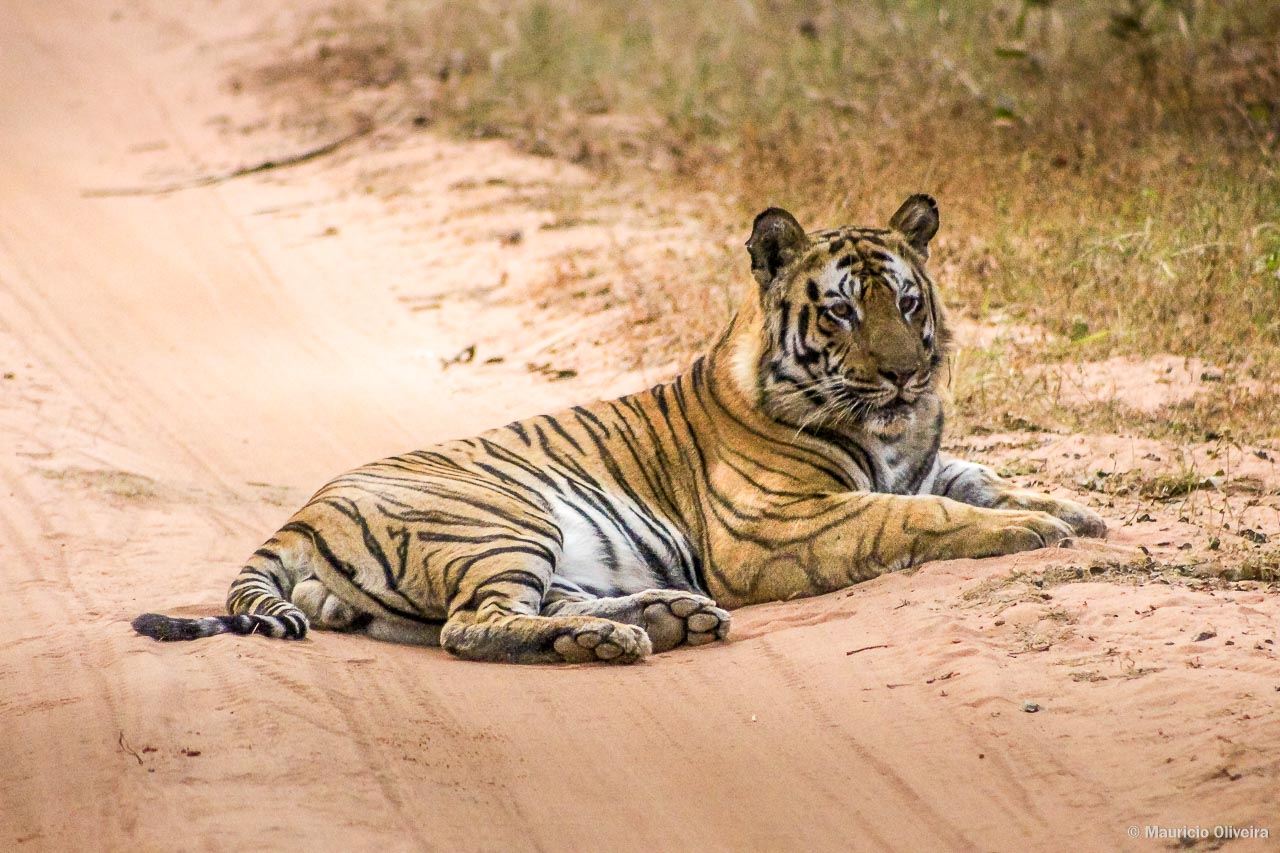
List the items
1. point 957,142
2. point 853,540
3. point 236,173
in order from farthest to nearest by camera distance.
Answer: point 236,173
point 957,142
point 853,540

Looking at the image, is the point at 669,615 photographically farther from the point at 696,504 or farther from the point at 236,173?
the point at 236,173

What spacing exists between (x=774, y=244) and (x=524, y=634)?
1720mm

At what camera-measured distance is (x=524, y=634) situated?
4.35 meters

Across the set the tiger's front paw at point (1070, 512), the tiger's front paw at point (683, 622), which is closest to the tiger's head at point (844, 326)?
the tiger's front paw at point (1070, 512)

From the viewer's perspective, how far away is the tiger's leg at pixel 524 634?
170 inches

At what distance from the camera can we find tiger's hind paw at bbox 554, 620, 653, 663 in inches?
170

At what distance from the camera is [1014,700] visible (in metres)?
3.65

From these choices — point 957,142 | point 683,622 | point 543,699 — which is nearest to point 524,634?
point 543,699

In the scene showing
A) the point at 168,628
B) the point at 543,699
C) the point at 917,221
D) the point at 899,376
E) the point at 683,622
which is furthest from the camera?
the point at 917,221

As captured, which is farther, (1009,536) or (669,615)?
(1009,536)

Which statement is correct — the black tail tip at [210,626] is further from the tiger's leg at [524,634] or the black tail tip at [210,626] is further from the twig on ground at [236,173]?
the twig on ground at [236,173]

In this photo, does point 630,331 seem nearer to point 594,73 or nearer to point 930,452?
point 930,452

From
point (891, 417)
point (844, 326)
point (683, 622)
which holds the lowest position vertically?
point (683, 622)

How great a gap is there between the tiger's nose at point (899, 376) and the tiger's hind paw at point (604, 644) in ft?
4.22
